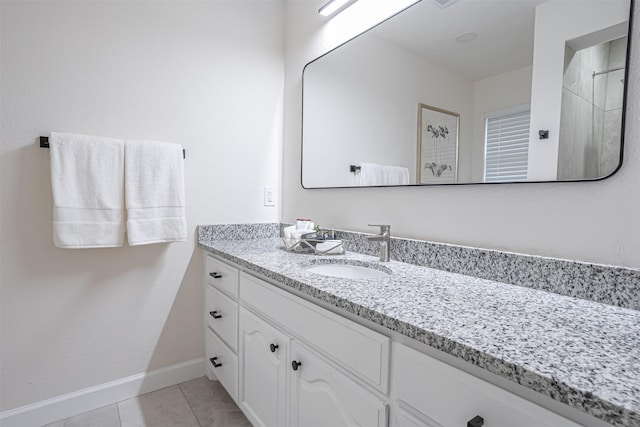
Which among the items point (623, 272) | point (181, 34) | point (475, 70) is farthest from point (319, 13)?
point (623, 272)

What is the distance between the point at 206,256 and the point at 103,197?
21.4 inches

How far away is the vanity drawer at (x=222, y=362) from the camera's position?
1434 millimetres

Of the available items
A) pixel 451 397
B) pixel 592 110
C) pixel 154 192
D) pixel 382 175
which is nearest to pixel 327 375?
pixel 451 397

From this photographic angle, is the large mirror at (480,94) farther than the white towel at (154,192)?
No

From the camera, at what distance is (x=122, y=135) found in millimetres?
1544

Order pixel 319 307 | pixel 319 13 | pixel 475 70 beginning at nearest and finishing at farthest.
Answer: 1. pixel 319 307
2. pixel 475 70
3. pixel 319 13

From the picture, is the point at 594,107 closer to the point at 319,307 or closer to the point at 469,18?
the point at 469,18

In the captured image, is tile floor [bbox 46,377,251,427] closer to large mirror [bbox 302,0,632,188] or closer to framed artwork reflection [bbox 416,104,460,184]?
large mirror [bbox 302,0,632,188]

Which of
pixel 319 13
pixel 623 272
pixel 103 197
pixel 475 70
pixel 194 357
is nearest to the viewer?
pixel 623 272

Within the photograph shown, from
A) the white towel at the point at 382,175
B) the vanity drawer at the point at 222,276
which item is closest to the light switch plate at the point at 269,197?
the vanity drawer at the point at 222,276

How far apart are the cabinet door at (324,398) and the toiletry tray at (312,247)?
49 cm

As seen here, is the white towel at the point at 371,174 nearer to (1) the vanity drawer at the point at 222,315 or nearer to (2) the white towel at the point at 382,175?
(2) the white towel at the point at 382,175

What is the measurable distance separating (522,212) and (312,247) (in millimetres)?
810

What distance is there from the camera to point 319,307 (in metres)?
0.91
